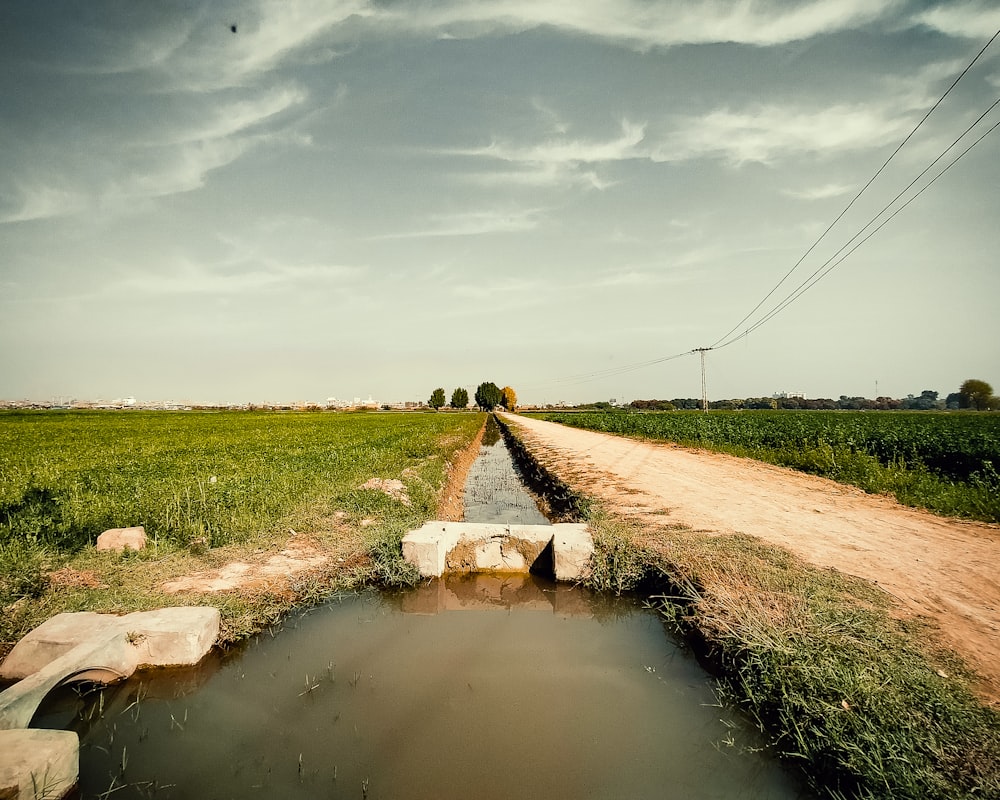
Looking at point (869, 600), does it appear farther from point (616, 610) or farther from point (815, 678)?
point (616, 610)

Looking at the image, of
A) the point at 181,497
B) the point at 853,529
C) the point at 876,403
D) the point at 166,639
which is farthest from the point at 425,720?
the point at 876,403

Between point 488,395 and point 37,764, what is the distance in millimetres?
124520

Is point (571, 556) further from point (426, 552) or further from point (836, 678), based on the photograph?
point (836, 678)

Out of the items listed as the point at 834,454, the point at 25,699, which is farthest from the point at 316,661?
the point at 834,454

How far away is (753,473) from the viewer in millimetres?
13156

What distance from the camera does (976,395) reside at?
284 ft

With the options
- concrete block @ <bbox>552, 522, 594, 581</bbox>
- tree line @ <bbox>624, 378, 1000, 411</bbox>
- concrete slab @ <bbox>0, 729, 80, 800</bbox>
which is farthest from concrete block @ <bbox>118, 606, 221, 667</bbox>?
tree line @ <bbox>624, 378, 1000, 411</bbox>

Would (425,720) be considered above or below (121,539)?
below

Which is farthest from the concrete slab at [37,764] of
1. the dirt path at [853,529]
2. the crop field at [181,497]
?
the dirt path at [853,529]

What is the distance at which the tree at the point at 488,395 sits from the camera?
127 meters

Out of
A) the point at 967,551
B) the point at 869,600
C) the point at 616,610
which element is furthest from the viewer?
the point at 967,551

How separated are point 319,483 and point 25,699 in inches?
271

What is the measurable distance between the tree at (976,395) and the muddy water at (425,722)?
373 feet

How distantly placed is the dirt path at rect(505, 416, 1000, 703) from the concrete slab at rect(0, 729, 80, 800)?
5.26 m
